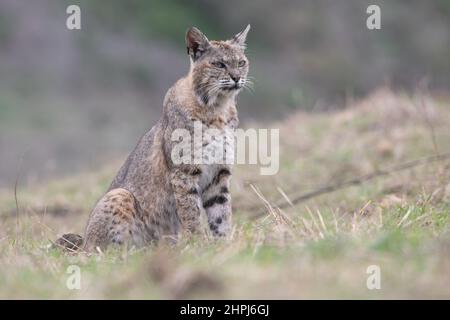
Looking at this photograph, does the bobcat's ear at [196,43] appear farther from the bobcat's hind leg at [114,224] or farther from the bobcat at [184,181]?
the bobcat's hind leg at [114,224]

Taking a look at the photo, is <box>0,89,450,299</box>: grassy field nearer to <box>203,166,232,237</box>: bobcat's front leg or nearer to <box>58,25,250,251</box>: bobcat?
<box>203,166,232,237</box>: bobcat's front leg

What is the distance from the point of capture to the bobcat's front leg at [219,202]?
6738mm

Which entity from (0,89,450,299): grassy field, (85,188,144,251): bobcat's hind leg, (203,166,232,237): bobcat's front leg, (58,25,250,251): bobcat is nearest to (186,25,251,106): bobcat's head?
(58,25,250,251): bobcat

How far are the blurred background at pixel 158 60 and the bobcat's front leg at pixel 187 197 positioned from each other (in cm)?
1039

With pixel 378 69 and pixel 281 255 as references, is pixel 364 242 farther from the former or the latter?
pixel 378 69

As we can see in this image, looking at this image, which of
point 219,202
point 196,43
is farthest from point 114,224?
point 196,43

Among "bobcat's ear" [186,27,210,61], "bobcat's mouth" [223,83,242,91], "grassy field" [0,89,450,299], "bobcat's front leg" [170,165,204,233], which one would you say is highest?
"bobcat's ear" [186,27,210,61]

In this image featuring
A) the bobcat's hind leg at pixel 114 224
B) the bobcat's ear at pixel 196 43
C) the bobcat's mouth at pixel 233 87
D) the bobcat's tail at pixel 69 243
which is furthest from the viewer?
the bobcat's ear at pixel 196 43

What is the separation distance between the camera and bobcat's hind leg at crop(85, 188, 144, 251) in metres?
6.54

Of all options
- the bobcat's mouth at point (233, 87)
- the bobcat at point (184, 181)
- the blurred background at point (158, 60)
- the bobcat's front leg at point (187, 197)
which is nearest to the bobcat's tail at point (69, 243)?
the bobcat at point (184, 181)

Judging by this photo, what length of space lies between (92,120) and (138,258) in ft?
48.4

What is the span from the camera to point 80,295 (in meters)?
4.62

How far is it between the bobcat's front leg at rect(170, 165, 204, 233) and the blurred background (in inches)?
409

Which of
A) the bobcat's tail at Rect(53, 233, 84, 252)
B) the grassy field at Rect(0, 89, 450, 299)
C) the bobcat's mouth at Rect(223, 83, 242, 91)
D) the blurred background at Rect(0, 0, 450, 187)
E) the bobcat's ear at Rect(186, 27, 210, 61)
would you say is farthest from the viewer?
the blurred background at Rect(0, 0, 450, 187)
